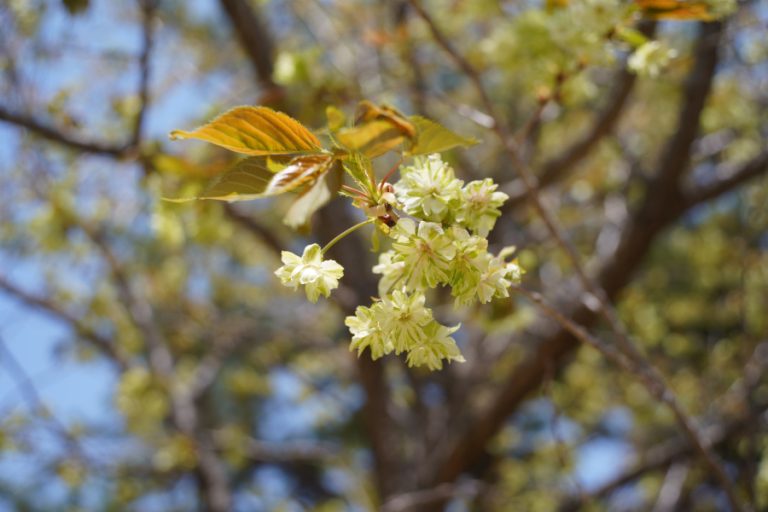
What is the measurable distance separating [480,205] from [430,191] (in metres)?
0.06

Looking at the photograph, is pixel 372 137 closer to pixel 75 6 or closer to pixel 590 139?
pixel 75 6

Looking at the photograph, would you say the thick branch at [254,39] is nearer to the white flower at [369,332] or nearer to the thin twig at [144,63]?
the thin twig at [144,63]

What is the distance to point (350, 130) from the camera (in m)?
0.67

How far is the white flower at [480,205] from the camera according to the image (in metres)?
0.78

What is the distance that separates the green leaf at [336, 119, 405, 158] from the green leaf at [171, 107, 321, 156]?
0.09m

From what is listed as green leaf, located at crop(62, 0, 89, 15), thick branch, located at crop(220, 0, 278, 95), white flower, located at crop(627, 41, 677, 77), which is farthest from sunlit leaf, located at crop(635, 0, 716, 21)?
thick branch, located at crop(220, 0, 278, 95)

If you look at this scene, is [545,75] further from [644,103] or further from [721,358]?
[644,103]

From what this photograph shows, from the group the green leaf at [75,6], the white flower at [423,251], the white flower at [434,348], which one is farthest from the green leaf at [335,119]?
the green leaf at [75,6]

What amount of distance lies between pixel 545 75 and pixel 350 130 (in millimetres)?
1039

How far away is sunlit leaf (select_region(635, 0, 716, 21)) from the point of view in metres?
1.34

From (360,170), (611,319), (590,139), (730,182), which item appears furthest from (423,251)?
(590,139)

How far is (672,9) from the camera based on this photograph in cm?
136

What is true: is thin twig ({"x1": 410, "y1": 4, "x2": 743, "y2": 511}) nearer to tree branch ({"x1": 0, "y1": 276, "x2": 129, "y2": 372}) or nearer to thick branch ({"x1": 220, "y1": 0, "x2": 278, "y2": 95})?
thick branch ({"x1": 220, "y1": 0, "x2": 278, "y2": 95})

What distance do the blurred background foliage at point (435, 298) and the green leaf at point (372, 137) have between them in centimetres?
86
